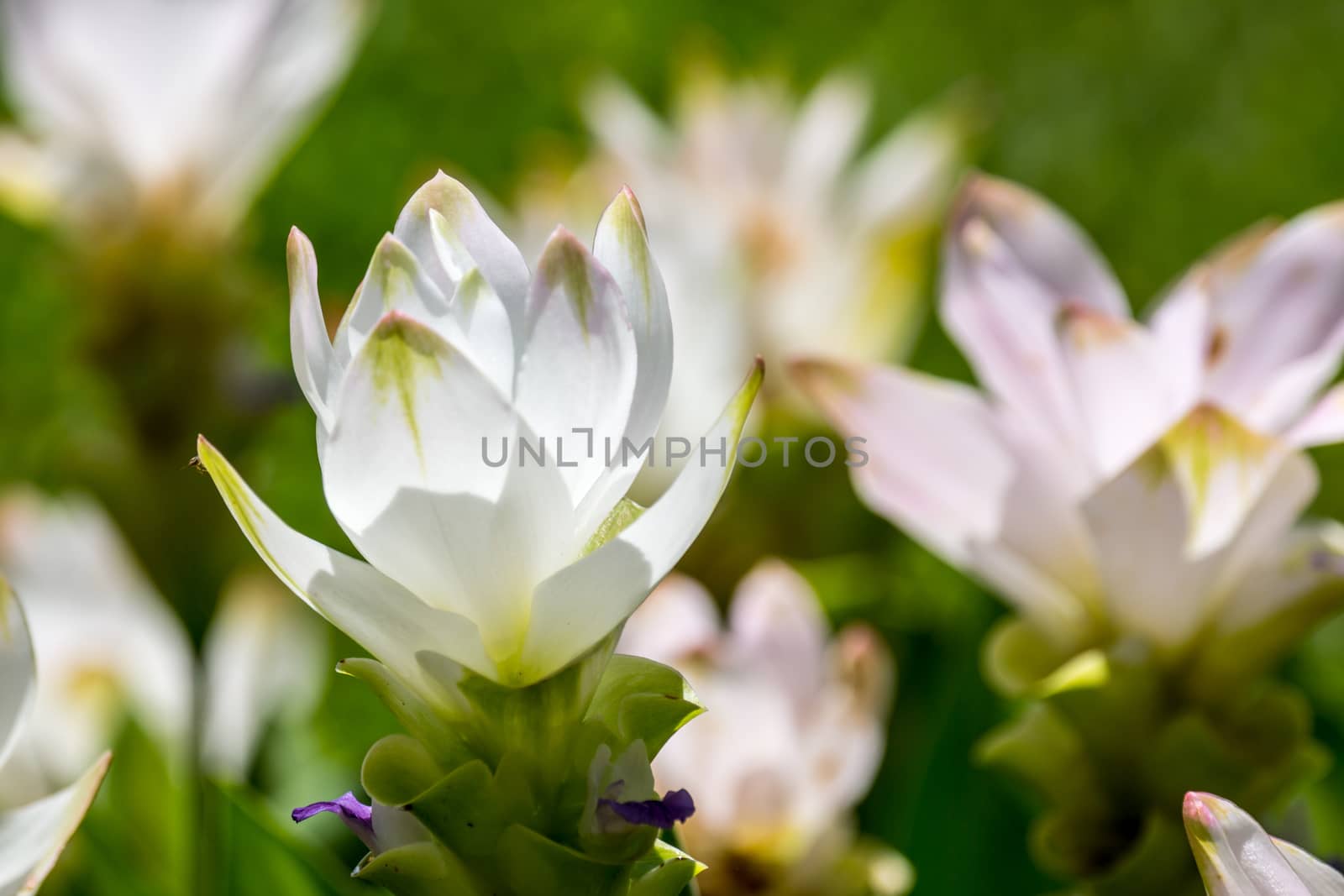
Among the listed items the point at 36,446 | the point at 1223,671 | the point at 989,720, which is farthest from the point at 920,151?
the point at 36,446

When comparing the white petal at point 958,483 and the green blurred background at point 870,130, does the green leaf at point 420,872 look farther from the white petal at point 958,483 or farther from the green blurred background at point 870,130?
the green blurred background at point 870,130

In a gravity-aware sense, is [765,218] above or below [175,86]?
below

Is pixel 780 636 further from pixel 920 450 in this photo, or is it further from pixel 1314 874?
pixel 1314 874

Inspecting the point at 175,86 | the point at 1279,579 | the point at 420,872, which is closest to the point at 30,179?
Answer: the point at 175,86

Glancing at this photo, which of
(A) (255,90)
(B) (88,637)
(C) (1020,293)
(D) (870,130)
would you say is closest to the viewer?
(C) (1020,293)

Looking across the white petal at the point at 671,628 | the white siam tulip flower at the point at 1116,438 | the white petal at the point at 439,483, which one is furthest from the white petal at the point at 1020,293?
the white petal at the point at 439,483

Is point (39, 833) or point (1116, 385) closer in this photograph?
point (39, 833)

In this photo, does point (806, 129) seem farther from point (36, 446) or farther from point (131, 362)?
point (36, 446)

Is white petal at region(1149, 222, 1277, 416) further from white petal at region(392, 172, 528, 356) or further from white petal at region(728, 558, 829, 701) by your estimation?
white petal at region(392, 172, 528, 356)
